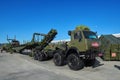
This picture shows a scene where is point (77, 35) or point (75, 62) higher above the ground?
point (77, 35)

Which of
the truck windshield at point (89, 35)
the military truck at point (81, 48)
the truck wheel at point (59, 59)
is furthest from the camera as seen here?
the truck wheel at point (59, 59)

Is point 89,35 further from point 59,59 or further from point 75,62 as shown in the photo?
point 59,59

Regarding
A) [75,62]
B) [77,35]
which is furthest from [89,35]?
[75,62]

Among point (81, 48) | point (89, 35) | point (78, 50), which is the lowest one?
point (78, 50)

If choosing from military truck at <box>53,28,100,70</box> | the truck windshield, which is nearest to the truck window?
military truck at <box>53,28,100,70</box>

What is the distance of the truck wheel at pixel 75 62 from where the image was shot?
1341 centimetres

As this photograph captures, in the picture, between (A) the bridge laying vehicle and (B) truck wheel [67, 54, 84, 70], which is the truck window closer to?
(A) the bridge laying vehicle

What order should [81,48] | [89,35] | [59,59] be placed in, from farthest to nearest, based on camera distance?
[59,59] → [89,35] → [81,48]

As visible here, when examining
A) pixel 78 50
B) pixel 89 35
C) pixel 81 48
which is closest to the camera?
pixel 81 48

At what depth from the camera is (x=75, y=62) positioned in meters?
13.6

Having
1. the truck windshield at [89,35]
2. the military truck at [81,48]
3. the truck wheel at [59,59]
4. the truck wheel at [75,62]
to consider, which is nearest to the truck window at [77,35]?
the military truck at [81,48]

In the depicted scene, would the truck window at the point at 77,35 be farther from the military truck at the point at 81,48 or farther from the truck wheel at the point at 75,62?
the truck wheel at the point at 75,62

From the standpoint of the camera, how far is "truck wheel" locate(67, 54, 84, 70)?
13.4 meters

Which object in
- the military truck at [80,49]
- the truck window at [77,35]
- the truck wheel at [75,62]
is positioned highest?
the truck window at [77,35]
